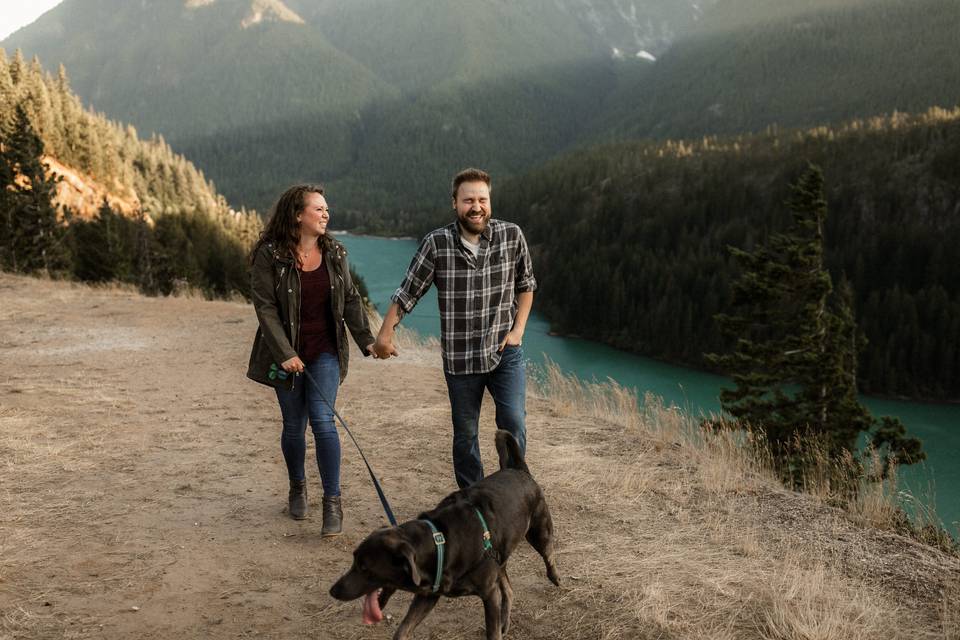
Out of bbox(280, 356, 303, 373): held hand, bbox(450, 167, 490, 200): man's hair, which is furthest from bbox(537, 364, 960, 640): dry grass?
bbox(450, 167, 490, 200): man's hair

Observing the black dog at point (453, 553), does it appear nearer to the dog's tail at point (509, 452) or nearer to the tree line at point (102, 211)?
the dog's tail at point (509, 452)

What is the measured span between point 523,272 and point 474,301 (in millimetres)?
453

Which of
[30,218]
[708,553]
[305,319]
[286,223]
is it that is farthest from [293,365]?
[30,218]

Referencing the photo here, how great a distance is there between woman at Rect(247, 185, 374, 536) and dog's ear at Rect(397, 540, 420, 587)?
5.98 ft

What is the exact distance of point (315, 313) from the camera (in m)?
4.73

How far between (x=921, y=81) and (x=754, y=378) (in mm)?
183221

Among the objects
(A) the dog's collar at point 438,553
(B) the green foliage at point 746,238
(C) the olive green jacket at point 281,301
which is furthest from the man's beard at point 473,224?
(B) the green foliage at point 746,238

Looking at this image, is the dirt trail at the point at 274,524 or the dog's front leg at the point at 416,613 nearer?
the dog's front leg at the point at 416,613

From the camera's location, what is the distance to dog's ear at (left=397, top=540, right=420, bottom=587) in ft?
9.75

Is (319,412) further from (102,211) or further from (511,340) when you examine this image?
(102,211)

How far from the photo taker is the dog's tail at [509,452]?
4.06 m

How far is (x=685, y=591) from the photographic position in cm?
421

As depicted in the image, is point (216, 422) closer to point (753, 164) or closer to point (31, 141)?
point (31, 141)

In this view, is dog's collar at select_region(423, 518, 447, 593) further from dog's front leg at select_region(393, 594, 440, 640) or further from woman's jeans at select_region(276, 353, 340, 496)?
woman's jeans at select_region(276, 353, 340, 496)
